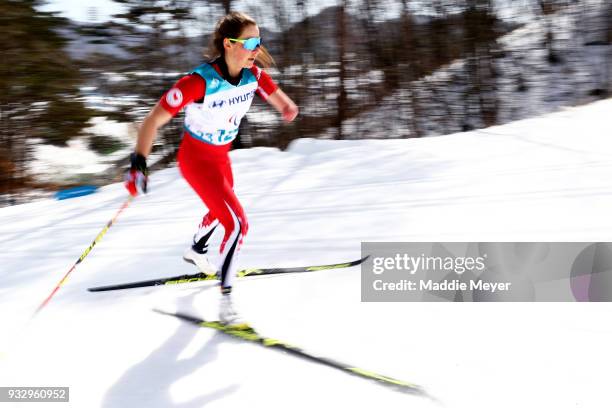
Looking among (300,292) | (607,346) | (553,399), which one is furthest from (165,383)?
(607,346)

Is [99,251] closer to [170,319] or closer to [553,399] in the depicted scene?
[170,319]

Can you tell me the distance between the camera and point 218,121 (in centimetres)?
264

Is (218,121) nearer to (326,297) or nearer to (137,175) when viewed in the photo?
(137,175)

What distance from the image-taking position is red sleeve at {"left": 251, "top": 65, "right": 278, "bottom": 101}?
2872mm

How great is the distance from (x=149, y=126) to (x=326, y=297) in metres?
1.21

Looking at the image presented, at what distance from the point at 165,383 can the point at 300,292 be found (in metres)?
0.94

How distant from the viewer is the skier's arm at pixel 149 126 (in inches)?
95.1

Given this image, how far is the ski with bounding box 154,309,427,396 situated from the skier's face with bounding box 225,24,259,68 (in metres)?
1.25

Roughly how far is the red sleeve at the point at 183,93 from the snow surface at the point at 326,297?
1040mm

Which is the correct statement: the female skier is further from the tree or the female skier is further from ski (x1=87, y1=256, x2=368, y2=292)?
the tree

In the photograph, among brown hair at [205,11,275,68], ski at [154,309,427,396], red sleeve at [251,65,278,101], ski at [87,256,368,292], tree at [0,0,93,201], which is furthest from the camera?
tree at [0,0,93,201]

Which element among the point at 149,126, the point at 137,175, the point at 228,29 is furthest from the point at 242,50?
the point at 137,175

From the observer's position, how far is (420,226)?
11.7ft

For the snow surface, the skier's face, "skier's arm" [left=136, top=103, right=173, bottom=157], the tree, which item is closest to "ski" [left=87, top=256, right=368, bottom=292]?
the snow surface
